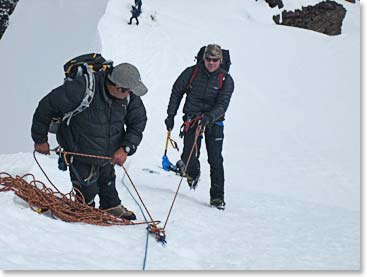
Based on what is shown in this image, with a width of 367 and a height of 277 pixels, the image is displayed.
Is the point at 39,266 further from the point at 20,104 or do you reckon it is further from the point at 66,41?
the point at 66,41

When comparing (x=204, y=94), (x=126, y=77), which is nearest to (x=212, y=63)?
(x=204, y=94)

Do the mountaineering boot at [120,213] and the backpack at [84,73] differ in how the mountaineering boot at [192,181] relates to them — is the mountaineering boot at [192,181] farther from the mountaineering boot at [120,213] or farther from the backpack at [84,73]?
the backpack at [84,73]

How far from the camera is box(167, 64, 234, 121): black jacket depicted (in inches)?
228

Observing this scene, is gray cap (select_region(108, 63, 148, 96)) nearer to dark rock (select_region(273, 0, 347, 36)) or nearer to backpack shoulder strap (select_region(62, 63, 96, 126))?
backpack shoulder strap (select_region(62, 63, 96, 126))

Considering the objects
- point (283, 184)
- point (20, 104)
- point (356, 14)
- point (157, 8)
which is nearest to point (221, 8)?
point (157, 8)

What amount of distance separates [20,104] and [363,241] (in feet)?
31.1

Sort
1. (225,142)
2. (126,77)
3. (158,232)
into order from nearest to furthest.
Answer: (126,77) → (158,232) → (225,142)

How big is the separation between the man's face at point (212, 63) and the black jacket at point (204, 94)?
8cm

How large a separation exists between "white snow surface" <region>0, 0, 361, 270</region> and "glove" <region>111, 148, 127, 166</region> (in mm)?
494

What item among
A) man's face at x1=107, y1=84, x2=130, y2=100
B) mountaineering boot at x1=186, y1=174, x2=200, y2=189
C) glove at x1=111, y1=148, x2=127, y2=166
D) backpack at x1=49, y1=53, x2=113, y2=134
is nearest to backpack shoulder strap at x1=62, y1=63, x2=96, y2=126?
backpack at x1=49, y1=53, x2=113, y2=134

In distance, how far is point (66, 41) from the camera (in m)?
14.4

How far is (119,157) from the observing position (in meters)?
4.50

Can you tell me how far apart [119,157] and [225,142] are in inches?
266

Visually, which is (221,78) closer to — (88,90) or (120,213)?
(120,213)
